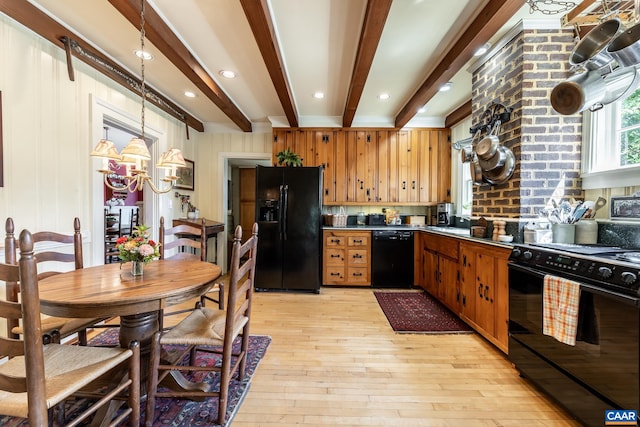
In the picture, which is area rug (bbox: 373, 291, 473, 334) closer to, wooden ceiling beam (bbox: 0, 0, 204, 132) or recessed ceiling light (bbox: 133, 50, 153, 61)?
recessed ceiling light (bbox: 133, 50, 153, 61)

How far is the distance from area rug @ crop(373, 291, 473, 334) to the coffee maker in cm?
115

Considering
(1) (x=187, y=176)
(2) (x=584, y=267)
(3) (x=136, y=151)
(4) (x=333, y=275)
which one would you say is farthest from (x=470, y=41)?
(1) (x=187, y=176)

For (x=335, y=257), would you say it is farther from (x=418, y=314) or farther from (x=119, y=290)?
(x=119, y=290)

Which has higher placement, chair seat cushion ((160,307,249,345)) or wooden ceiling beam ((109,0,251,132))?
wooden ceiling beam ((109,0,251,132))

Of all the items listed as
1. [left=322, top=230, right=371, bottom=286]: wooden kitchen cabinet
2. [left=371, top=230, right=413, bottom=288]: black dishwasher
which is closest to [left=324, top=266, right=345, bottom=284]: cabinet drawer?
[left=322, top=230, right=371, bottom=286]: wooden kitchen cabinet

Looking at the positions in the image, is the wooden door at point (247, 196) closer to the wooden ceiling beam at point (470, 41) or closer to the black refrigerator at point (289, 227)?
the black refrigerator at point (289, 227)

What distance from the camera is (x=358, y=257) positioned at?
4.01m

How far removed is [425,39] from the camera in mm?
2371

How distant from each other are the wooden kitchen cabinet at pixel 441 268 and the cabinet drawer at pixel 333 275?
3.75ft

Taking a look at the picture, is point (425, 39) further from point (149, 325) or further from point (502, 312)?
point (149, 325)

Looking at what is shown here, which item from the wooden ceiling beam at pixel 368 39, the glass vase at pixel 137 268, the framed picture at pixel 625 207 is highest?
the wooden ceiling beam at pixel 368 39

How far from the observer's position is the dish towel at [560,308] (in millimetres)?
1464

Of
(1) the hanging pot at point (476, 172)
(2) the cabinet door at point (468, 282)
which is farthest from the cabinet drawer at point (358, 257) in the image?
(1) the hanging pot at point (476, 172)

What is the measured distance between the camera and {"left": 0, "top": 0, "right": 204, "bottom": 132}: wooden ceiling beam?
187 cm
